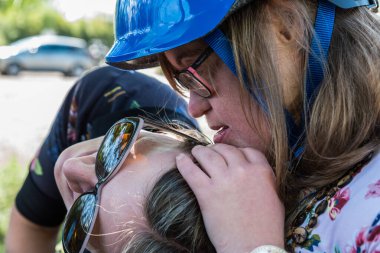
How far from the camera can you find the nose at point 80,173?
63.1 inches

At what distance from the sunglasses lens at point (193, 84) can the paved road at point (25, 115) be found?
10.3ft

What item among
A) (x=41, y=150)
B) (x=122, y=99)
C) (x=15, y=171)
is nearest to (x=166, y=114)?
(x=122, y=99)

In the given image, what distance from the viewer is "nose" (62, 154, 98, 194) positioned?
1602 millimetres

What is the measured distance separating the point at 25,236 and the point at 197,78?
146 centimetres

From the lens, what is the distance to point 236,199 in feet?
4.59

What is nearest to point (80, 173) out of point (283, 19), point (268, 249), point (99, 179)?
point (99, 179)

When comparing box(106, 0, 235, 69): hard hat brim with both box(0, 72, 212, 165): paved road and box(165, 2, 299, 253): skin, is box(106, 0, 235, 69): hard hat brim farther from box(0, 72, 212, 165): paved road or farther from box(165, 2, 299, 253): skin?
→ box(0, 72, 212, 165): paved road

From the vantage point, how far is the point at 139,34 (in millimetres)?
1624

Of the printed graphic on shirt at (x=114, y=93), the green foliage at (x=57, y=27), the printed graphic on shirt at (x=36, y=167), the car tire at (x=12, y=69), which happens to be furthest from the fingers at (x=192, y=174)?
the green foliage at (x=57, y=27)

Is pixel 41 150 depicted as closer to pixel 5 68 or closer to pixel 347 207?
pixel 347 207

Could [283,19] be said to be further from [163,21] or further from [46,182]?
[46,182]

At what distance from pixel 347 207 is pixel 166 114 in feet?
3.34

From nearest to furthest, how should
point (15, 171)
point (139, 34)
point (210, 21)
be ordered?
point (210, 21) → point (139, 34) → point (15, 171)

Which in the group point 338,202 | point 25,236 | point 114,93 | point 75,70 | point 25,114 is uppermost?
point 338,202
